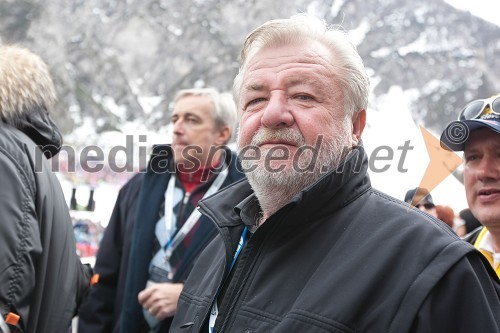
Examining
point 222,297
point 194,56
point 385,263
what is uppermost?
point 194,56

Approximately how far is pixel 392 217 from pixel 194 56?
12496 centimetres

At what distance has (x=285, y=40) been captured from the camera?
2137 millimetres

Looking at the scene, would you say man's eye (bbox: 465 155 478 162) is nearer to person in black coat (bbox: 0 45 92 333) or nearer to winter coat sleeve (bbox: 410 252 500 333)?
winter coat sleeve (bbox: 410 252 500 333)

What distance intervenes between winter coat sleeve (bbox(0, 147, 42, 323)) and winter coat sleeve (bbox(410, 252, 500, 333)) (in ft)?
5.43

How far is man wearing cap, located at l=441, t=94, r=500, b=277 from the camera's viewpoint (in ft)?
7.82

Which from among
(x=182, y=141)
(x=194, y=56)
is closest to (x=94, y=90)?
(x=194, y=56)

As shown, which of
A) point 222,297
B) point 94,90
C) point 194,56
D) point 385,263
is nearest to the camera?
point 385,263

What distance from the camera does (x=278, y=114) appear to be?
197 cm

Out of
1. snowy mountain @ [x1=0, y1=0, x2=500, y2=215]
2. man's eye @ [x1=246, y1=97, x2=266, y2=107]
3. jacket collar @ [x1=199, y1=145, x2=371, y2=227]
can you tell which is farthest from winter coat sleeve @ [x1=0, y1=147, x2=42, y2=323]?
snowy mountain @ [x1=0, y1=0, x2=500, y2=215]

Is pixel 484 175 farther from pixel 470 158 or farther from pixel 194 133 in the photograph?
pixel 194 133

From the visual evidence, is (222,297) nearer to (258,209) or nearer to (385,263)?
(258,209)

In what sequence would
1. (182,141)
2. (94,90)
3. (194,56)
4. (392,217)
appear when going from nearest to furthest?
(392,217) < (182,141) < (94,90) < (194,56)
